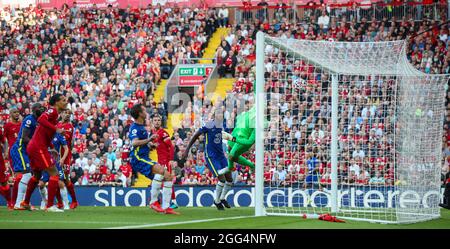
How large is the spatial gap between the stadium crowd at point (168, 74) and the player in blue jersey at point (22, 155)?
4685 millimetres

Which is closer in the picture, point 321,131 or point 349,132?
point 349,132

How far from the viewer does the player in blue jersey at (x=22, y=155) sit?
17.3 meters

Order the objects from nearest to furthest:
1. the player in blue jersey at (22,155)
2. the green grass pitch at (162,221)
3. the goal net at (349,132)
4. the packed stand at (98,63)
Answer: the green grass pitch at (162,221)
the goal net at (349,132)
the player in blue jersey at (22,155)
the packed stand at (98,63)

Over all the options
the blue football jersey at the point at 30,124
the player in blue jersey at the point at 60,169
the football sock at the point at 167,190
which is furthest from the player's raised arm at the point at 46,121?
the football sock at the point at 167,190

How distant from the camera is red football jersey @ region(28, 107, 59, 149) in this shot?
16188mm

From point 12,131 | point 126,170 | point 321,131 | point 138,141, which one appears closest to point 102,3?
point 126,170

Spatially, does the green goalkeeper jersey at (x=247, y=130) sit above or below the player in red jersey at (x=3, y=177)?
above

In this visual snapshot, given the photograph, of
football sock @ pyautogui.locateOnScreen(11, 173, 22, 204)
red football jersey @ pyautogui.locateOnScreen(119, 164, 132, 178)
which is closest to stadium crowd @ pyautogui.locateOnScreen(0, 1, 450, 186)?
red football jersey @ pyautogui.locateOnScreen(119, 164, 132, 178)

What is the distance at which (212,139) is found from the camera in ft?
60.5

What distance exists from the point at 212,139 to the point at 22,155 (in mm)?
3880

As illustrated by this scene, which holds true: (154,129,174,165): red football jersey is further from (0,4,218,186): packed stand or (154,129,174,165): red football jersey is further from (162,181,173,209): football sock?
(0,4,218,186): packed stand

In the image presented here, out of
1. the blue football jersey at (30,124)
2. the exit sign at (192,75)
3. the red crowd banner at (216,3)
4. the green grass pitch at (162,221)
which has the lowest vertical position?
the green grass pitch at (162,221)

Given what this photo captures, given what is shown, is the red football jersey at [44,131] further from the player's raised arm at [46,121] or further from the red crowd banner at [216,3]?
the red crowd banner at [216,3]

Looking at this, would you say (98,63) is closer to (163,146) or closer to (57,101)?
(163,146)
